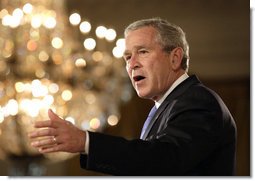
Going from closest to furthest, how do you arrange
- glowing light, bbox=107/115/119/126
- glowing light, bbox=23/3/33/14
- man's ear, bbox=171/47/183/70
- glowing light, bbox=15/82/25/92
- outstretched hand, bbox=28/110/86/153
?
1. outstretched hand, bbox=28/110/86/153
2. man's ear, bbox=171/47/183/70
3. glowing light, bbox=23/3/33/14
4. glowing light, bbox=15/82/25/92
5. glowing light, bbox=107/115/119/126

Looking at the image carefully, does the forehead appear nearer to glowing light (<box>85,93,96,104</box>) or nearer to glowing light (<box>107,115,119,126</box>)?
glowing light (<box>85,93,96,104</box>)

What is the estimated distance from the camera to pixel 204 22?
8.21 meters

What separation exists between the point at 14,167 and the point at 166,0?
300 cm

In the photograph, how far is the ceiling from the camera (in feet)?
26.8

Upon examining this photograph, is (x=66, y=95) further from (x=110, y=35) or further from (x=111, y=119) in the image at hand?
(x=111, y=119)

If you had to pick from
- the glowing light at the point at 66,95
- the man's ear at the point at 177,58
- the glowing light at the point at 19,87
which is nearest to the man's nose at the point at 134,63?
the man's ear at the point at 177,58

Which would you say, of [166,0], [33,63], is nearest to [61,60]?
[33,63]

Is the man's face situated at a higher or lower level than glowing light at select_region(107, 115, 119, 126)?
higher

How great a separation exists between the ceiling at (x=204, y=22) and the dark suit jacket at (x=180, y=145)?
627cm

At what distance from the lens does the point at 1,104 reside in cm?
Answer: 582

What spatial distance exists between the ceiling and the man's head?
603cm

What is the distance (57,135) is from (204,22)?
6747 mm

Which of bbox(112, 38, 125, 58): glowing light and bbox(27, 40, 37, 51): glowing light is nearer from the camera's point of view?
bbox(27, 40, 37, 51): glowing light

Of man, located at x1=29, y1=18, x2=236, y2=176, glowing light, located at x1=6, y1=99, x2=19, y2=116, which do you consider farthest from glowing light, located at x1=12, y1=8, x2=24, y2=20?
man, located at x1=29, y1=18, x2=236, y2=176
